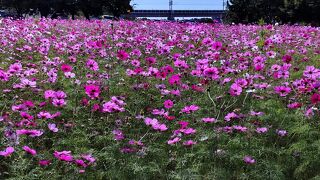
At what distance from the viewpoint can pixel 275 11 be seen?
38688 mm

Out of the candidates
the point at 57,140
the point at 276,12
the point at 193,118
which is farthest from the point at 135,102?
the point at 276,12

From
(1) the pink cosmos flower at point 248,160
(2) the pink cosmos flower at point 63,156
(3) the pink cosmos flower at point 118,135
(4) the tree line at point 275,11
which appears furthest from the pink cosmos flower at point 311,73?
(4) the tree line at point 275,11

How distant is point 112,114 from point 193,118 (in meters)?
0.72

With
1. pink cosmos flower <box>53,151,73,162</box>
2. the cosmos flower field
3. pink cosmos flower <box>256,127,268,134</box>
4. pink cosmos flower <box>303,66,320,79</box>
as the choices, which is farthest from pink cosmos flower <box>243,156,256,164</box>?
pink cosmos flower <box>303,66,320,79</box>

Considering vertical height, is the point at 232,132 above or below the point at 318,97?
below

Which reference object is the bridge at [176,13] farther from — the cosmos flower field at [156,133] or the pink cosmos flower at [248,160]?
the pink cosmos flower at [248,160]

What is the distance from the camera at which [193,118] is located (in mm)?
3691

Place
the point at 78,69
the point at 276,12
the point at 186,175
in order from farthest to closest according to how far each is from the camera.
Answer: the point at 276,12 < the point at 78,69 < the point at 186,175

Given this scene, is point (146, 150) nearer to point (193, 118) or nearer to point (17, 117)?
point (193, 118)

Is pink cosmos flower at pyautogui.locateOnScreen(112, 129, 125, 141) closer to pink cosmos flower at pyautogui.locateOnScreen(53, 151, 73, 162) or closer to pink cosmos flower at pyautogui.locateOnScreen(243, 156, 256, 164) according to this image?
pink cosmos flower at pyautogui.locateOnScreen(53, 151, 73, 162)

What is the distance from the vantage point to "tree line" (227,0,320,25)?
33500 mm

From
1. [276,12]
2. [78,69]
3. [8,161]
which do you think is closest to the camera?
[8,161]

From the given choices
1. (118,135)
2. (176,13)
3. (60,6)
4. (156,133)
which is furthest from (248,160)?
(176,13)

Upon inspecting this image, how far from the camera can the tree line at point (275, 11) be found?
1319 inches
